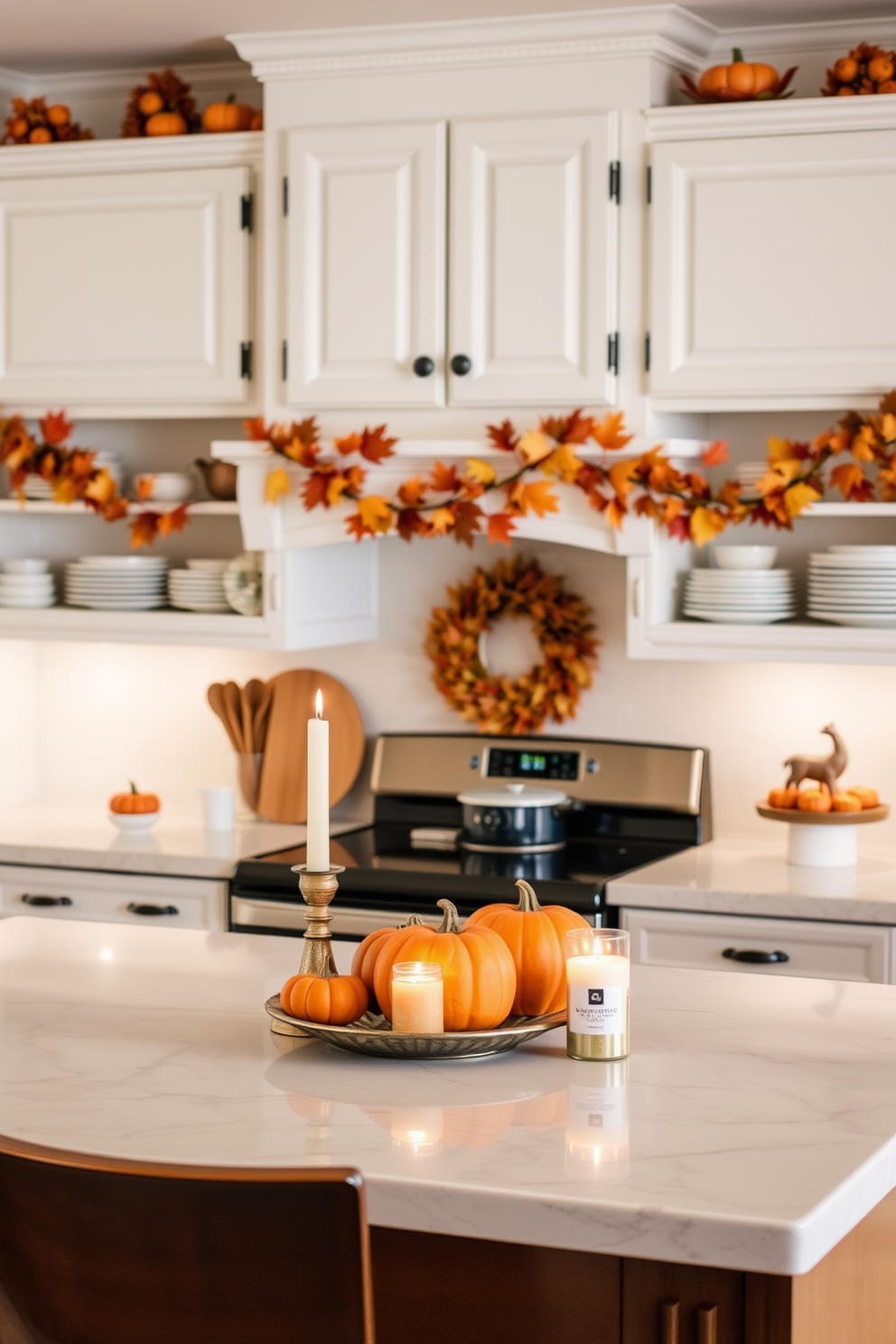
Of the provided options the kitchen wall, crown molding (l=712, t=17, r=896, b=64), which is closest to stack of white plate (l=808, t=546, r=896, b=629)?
the kitchen wall

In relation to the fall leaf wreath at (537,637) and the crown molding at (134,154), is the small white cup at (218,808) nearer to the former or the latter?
the fall leaf wreath at (537,637)

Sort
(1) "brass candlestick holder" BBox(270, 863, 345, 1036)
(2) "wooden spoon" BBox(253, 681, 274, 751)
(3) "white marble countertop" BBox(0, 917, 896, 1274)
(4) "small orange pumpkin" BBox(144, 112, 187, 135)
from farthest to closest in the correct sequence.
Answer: (2) "wooden spoon" BBox(253, 681, 274, 751)
(4) "small orange pumpkin" BBox(144, 112, 187, 135)
(1) "brass candlestick holder" BBox(270, 863, 345, 1036)
(3) "white marble countertop" BBox(0, 917, 896, 1274)

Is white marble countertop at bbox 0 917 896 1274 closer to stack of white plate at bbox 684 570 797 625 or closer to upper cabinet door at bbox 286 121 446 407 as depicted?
stack of white plate at bbox 684 570 797 625

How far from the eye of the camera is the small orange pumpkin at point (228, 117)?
3.87m

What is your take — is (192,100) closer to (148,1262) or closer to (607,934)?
(607,934)

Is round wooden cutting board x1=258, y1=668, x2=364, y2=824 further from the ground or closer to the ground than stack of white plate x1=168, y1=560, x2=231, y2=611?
closer to the ground

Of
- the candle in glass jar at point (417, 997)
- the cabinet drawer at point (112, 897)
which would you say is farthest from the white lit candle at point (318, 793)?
the cabinet drawer at point (112, 897)

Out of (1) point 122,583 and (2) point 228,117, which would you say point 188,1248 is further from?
(2) point 228,117

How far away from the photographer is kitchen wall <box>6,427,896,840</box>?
3.80 meters

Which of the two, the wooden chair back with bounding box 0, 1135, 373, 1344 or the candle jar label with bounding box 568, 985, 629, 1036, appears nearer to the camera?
the wooden chair back with bounding box 0, 1135, 373, 1344

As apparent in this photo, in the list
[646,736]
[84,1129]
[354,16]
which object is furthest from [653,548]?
[84,1129]

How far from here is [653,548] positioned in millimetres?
3504

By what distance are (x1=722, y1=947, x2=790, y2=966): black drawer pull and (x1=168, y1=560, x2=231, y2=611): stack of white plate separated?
1.51 meters

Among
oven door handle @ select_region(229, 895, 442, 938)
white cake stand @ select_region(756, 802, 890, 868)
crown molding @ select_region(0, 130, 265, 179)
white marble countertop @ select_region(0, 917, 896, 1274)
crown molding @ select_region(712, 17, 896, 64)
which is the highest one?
crown molding @ select_region(712, 17, 896, 64)
